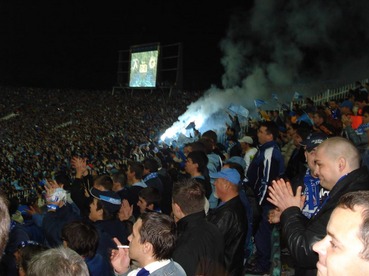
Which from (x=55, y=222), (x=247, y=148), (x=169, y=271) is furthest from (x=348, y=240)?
(x=247, y=148)

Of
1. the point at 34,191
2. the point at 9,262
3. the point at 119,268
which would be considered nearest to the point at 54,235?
the point at 9,262

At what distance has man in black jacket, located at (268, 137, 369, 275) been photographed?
263 cm

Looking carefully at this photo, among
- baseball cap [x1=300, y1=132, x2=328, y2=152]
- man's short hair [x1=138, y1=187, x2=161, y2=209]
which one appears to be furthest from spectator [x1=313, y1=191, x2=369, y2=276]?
man's short hair [x1=138, y1=187, x2=161, y2=209]

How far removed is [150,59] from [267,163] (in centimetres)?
2842

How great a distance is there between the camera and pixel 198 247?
322 cm

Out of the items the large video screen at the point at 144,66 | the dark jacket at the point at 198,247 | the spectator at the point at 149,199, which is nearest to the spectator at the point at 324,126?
the spectator at the point at 149,199

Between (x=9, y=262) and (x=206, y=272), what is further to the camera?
(x=9, y=262)

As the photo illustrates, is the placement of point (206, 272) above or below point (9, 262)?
above

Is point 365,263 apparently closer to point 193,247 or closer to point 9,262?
point 193,247

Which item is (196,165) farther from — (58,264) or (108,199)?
(58,264)

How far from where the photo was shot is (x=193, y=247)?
3207 mm

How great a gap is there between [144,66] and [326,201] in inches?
1244

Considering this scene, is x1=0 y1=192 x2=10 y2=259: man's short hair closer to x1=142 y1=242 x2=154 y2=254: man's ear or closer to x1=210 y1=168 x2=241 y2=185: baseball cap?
x1=142 y1=242 x2=154 y2=254: man's ear

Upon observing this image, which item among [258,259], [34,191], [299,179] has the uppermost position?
[299,179]
